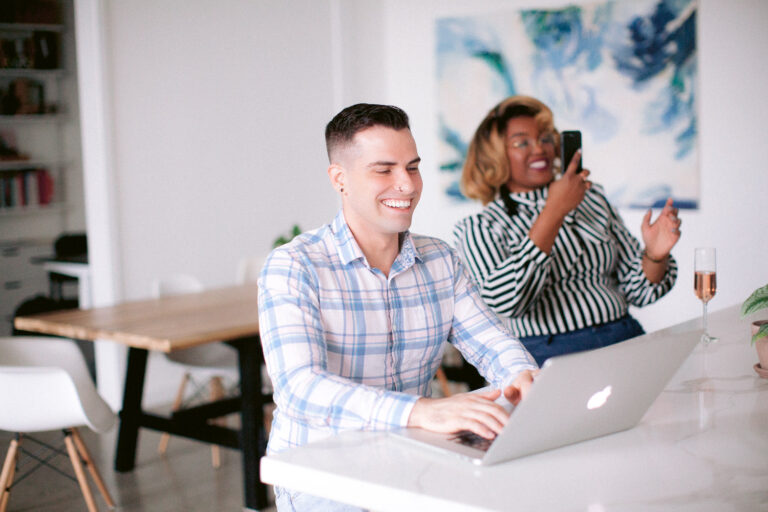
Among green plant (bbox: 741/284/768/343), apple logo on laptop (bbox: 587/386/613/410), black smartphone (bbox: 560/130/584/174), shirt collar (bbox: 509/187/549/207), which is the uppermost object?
black smartphone (bbox: 560/130/584/174)

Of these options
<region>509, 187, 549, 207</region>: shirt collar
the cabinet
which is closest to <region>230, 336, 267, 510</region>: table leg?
<region>509, 187, 549, 207</region>: shirt collar

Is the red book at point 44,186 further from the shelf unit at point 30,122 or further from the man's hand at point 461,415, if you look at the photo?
the man's hand at point 461,415

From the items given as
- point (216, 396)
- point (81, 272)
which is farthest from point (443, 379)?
point (81, 272)

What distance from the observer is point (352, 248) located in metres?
1.77

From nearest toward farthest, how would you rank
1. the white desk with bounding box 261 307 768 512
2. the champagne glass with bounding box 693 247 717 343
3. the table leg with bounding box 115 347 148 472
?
the white desk with bounding box 261 307 768 512, the champagne glass with bounding box 693 247 717 343, the table leg with bounding box 115 347 148 472

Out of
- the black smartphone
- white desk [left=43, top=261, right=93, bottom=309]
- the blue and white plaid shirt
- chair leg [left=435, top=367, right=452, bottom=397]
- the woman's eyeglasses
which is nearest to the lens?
the blue and white plaid shirt

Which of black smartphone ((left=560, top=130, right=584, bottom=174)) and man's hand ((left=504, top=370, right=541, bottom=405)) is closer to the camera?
man's hand ((left=504, top=370, right=541, bottom=405))

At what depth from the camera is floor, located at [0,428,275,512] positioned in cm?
331

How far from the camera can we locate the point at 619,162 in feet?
15.9

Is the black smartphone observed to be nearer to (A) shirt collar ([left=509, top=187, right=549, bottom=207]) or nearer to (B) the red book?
(A) shirt collar ([left=509, top=187, right=549, bottom=207])

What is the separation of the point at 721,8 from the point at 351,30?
2.49m

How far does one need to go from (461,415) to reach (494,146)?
1.41m

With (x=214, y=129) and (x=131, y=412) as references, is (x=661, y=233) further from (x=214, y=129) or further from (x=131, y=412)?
(x=214, y=129)

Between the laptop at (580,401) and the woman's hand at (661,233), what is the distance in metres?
1.10
